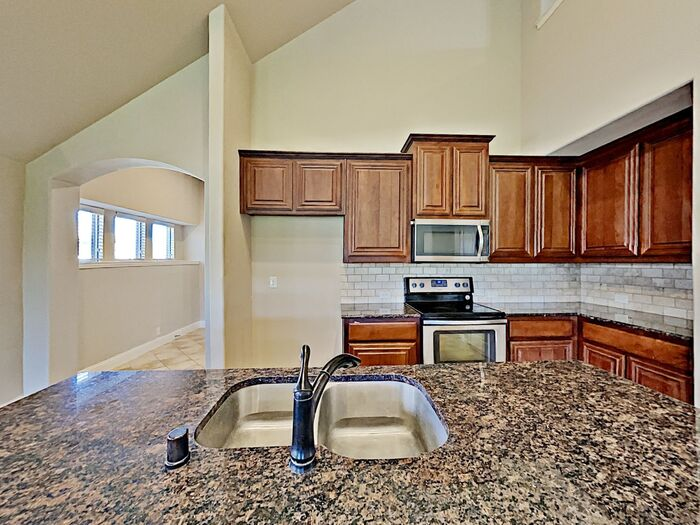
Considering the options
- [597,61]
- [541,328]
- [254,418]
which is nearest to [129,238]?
[254,418]

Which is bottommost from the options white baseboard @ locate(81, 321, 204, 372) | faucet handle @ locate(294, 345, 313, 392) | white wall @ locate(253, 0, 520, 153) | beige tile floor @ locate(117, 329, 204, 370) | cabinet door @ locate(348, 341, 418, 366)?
beige tile floor @ locate(117, 329, 204, 370)

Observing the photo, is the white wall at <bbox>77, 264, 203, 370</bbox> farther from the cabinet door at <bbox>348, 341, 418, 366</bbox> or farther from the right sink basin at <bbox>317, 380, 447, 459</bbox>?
the right sink basin at <bbox>317, 380, 447, 459</bbox>

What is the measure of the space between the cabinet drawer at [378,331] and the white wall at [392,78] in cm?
179

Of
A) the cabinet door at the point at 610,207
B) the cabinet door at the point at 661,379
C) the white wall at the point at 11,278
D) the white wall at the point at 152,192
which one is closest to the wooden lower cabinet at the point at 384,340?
the cabinet door at the point at 661,379

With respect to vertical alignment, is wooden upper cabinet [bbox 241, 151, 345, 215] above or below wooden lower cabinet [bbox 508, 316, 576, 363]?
above

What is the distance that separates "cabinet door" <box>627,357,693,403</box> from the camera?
6.61 ft

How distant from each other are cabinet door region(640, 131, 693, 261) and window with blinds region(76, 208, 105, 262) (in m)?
5.69

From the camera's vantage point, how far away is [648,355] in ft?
7.42

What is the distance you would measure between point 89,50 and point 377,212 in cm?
231

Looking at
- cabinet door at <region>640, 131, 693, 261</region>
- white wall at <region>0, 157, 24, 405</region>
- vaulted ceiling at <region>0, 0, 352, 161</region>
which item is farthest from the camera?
white wall at <region>0, 157, 24, 405</region>

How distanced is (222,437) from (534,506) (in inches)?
33.8

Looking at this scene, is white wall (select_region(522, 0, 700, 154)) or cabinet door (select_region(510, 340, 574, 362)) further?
cabinet door (select_region(510, 340, 574, 362))

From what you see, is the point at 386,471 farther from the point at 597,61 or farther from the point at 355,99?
the point at 355,99

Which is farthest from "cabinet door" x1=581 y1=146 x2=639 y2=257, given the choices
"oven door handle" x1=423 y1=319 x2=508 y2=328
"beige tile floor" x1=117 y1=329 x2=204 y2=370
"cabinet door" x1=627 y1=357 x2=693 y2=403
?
"beige tile floor" x1=117 y1=329 x2=204 y2=370
